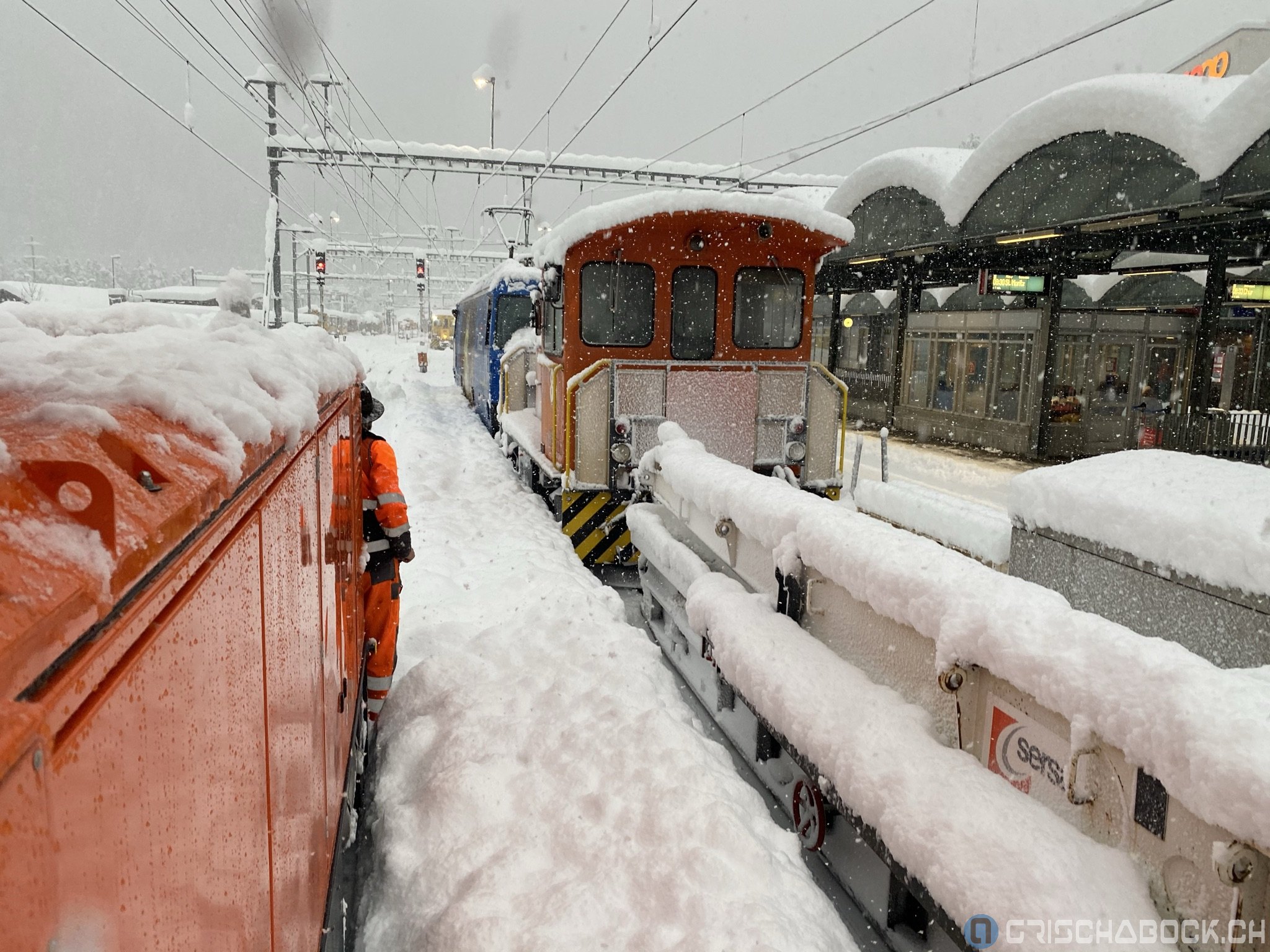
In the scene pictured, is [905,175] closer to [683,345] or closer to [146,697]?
[683,345]

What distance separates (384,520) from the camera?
4.22m

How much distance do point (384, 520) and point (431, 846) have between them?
1671 millimetres

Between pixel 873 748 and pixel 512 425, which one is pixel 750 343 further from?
pixel 873 748

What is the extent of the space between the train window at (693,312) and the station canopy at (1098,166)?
756 centimetres

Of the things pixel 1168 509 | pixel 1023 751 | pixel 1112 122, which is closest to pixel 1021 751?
pixel 1023 751

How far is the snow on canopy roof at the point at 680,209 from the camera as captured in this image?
769cm

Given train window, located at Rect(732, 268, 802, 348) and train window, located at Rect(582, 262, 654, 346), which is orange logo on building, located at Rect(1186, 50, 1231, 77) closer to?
train window, located at Rect(732, 268, 802, 348)

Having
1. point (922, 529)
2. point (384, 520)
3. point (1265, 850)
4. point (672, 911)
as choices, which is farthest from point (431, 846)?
point (922, 529)

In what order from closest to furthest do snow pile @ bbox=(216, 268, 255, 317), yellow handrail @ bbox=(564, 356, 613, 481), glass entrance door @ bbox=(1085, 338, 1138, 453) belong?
snow pile @ bbox=(216, 268, 255, 317)
yellow handrail @ bbox=(564, 356, 613, 481)
glass entrance door @ bbox=(1085, 338, 1138, 453)

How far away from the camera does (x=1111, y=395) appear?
59.2ft

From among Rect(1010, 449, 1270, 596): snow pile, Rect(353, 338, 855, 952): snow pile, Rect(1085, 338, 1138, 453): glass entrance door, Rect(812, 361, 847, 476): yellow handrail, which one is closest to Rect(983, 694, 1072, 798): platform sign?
Rect(353, 338, 855, 952): snow pile

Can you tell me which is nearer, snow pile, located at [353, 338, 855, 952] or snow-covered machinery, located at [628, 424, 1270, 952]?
snow-covered machinery, located at [628, 424, 1270, 952]

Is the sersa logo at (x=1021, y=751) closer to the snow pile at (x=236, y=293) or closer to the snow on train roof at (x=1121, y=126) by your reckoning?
the snow pile at (x=236, y=293)

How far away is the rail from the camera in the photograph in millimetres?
7801
